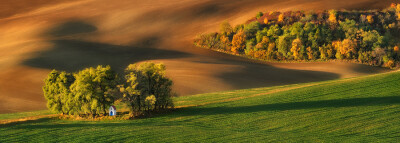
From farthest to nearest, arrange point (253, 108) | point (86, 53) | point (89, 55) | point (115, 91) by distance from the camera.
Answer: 1. point (86, 53)
2. point (89, 55)
3. point (115, 91)
4. point (253, 108)

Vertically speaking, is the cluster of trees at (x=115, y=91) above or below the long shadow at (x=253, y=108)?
above

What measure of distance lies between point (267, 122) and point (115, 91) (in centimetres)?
1302

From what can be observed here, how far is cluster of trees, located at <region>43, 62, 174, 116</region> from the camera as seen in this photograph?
36.4 meters

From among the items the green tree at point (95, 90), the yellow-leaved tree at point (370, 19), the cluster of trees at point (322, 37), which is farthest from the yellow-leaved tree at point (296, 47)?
the green tree at point (95, 90)

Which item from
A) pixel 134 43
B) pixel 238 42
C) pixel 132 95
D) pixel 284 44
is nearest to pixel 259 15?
pixel 238 42

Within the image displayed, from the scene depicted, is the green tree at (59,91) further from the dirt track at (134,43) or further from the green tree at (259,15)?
the green tree at (259,15)

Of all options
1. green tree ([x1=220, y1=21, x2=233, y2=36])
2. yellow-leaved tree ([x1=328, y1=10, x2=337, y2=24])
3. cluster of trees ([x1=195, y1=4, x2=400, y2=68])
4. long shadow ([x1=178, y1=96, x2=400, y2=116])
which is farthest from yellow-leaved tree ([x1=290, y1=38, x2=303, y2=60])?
long shadow ([x1=178, y1=96, x2=400, y2=116])

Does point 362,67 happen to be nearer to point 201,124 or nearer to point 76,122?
point 201,124

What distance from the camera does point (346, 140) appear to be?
87.5 feet

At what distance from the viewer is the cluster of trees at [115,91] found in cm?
3644

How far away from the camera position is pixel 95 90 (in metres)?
37.3

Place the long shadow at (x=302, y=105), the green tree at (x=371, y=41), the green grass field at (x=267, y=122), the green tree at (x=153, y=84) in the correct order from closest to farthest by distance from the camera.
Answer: the green grass field at (x=267, y=122) < the long shadow at (x=302, y=105) < the green tree at (x=153, y=84) < the green tree at (x=371, y=41)

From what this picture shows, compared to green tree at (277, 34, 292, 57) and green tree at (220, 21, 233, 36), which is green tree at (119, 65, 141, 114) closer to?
green tree at (277, 34, 292, 57)

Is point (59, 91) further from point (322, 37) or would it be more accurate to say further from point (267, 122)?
point (322, 37)
